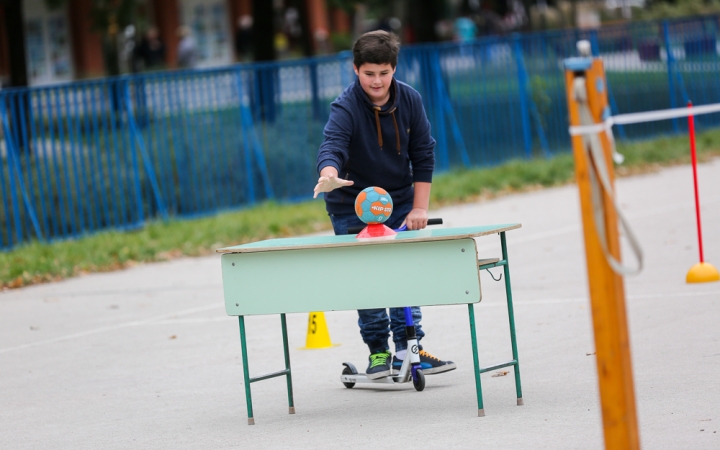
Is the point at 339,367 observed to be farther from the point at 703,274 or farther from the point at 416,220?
the point at 703,274

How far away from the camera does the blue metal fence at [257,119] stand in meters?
14.4

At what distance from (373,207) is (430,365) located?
115 cm

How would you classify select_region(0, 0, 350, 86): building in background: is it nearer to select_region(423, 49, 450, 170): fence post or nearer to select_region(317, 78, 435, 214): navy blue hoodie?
select_region(423, 49, 450, 170): fence post

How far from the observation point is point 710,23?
20.7 meters

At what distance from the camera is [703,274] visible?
8789mm

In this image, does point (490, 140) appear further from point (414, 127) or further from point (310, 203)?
point (414, 127)

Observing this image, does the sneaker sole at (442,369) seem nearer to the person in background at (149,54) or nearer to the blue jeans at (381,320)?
the blue jeans at (381,320)

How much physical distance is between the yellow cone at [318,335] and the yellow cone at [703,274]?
301cm

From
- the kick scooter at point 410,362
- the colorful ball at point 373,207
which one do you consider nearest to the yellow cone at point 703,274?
the kick scooter at point 410,362

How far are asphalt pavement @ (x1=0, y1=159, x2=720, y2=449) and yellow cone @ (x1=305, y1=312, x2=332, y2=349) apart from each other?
11 cm

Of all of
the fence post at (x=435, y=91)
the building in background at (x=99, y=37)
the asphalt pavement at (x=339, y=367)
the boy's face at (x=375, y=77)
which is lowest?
the asphalt pavement at (x=339, y=367)

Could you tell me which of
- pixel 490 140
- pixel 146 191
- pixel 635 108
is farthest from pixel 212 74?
pixel 635 108

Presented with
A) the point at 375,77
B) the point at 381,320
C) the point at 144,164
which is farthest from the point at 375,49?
the point at 144,164

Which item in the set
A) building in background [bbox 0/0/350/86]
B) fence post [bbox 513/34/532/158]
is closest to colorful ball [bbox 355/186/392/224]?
fence post [bbox 513/34/532/158]
